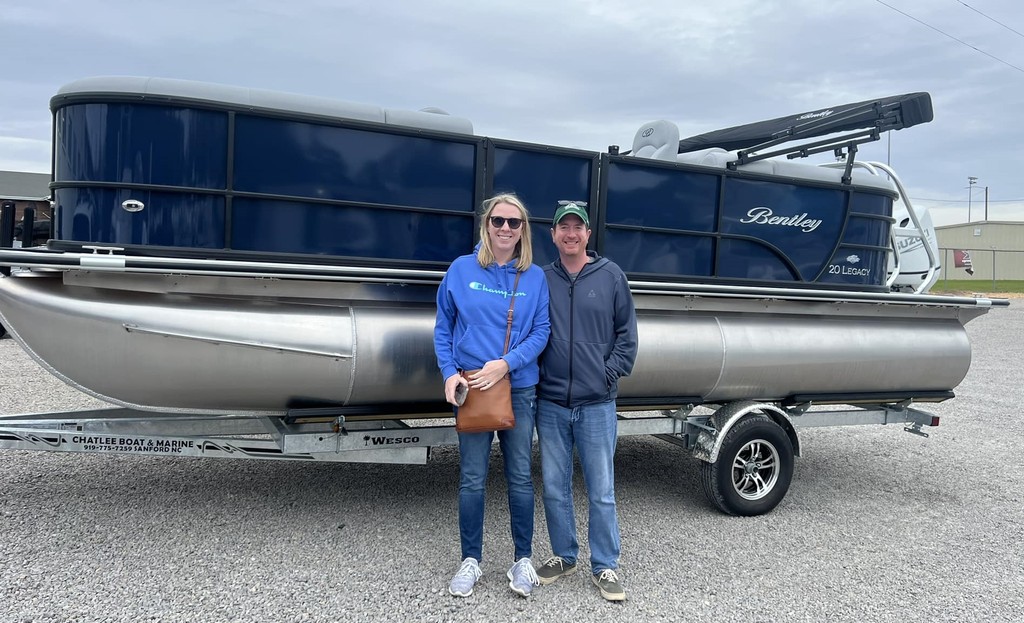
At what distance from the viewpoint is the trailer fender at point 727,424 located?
4.61 meters

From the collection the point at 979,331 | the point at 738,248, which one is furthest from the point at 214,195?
the point at 979,331

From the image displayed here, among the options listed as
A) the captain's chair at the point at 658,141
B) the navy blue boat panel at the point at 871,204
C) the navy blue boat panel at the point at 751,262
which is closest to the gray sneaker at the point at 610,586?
the navy blue boat panel at the point at 751,262

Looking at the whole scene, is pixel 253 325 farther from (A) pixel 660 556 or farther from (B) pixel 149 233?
(A) pixel 660 556

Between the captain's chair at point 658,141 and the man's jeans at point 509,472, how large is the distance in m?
2.53

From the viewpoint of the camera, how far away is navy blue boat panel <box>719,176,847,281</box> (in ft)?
16.6

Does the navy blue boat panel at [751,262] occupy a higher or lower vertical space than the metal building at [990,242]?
lower

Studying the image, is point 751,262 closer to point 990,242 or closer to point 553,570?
point 553,570

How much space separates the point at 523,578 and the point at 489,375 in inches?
38.8

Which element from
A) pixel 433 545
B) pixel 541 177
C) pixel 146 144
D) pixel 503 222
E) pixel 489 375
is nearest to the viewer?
pixel 489 375

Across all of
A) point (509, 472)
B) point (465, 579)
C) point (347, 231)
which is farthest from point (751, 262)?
point (465, 579)

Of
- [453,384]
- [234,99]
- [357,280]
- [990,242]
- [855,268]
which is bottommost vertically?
[453,384]

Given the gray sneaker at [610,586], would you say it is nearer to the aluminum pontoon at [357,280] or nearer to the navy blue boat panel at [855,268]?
the aluminum pontoon at [357,280]

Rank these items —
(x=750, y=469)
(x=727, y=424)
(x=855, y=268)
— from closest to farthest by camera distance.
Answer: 1. (x=727, y=424)
2. (x=750, y=469)
3. (x=855, y=268)

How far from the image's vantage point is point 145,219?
3725 millimetres
